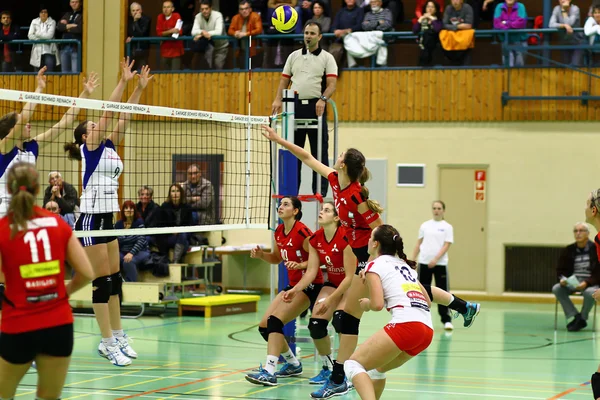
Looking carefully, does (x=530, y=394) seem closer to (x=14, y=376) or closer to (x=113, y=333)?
(x=113, y=333)

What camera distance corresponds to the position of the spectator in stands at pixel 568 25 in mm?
17547

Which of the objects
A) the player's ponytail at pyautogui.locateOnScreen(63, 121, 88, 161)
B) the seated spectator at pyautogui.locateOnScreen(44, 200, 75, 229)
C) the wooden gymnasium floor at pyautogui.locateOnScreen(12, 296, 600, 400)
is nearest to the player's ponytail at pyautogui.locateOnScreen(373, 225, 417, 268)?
the wooden gymnasium floor at pyautogui.locateOnScreen(12, 296, 600, 400)

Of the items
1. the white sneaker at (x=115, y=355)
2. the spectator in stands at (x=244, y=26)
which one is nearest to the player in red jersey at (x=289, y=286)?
the white sneaker at (x=115, y=355)

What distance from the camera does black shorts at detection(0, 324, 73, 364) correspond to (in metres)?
4.95

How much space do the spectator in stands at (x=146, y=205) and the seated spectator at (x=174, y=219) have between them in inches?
7.4

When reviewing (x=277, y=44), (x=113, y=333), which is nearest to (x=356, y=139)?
(x=277, y=44)

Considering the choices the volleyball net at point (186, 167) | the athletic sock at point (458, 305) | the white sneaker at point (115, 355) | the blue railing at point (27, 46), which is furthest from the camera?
→ the blue railing at point (27, 46)

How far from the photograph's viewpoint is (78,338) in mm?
12250

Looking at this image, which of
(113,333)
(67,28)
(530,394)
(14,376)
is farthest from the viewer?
(67,28)

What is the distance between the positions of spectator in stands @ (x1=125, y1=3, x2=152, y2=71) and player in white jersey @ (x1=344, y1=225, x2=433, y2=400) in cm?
1413

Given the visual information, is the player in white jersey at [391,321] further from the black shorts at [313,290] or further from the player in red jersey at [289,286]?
the black shorts at [313,290]

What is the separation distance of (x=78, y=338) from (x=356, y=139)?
8.29 meters

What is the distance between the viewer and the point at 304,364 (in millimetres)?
10445

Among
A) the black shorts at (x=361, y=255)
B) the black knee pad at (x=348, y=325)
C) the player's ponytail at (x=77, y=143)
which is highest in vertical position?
the player's ponytail at (x=77, y=143)
